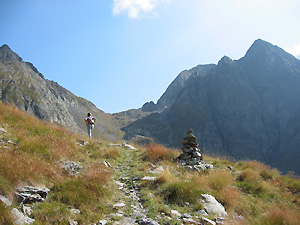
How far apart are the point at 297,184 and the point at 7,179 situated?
45.5ft

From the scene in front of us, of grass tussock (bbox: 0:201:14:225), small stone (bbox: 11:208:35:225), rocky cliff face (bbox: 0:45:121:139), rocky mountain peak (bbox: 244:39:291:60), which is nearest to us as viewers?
grass tussock (bbox: 0:201:14:225)

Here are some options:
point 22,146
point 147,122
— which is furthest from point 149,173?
point 147,122

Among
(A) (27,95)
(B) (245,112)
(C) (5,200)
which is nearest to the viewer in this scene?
(C) (5,200)

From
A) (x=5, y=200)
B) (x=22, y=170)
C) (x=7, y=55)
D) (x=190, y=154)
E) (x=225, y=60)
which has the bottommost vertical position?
(x=5, y=200)

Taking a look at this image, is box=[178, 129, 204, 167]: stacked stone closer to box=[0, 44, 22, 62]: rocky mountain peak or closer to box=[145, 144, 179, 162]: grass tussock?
box=[145, 144, 179, 162]: grass tussock

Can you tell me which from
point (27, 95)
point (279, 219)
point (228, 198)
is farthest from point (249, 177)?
point (27, 95)

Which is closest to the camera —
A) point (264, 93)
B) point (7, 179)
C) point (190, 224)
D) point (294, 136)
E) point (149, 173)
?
point (7, 179)

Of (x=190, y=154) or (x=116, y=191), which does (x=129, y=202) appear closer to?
(x=116, y=191)

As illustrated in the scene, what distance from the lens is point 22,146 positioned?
7492mm

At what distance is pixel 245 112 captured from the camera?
155750mm

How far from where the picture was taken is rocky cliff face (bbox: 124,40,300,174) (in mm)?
137250

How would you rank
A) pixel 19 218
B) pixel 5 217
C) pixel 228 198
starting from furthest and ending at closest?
pixel 228 198 < pixel 19 218 < pixel 5 217

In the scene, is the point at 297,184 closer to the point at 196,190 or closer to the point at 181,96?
the point at 196,190

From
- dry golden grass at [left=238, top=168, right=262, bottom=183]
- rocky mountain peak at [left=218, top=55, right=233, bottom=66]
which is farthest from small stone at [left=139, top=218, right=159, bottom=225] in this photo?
rocky mountain peak at [left=218, top=55, right=233, bottom=66]
